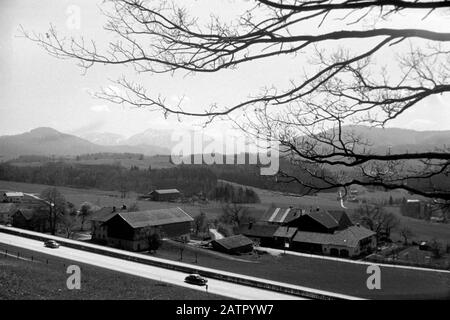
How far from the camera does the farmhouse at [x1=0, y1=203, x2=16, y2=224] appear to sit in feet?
232

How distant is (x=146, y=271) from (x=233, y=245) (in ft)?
68.0

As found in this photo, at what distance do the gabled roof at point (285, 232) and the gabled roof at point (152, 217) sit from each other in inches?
613

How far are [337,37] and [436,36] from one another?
1.19 meters

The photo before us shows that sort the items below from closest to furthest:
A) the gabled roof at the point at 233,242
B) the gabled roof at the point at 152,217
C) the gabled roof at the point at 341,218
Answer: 1. the gabled roof at the point at 233,242
2. the gabled roof at the point at 152,217
3. the gabled roof at the point at 341,218

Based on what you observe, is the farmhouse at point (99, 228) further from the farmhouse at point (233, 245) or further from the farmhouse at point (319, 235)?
the farmhouse at point (319, 235)

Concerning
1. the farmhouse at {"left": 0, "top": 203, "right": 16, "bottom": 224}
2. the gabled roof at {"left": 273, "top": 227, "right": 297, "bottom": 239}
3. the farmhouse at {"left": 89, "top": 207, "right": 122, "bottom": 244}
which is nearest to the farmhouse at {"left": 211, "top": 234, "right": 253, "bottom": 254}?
the gabled roof at {"left": 273, "top": 227, "right": 297, "bottom": 239}

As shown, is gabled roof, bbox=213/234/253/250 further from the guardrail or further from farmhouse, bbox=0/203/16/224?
farmhouse, bbox=0/203/16/224

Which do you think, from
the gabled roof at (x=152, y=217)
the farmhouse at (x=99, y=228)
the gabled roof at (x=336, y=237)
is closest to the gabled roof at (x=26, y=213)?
the farmhouse at (x=99, y=228)

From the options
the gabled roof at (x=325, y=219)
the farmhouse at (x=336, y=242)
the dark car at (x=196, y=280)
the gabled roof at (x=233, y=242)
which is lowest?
the farmhouse at (x=336, y=242)

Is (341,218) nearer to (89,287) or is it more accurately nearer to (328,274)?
(328,274)

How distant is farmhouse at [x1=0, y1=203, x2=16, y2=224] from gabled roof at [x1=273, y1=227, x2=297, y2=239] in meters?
49.6

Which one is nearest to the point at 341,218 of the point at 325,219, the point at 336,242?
the point at 325,219

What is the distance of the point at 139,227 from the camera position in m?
51.8

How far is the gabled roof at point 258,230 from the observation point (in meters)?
59.3
